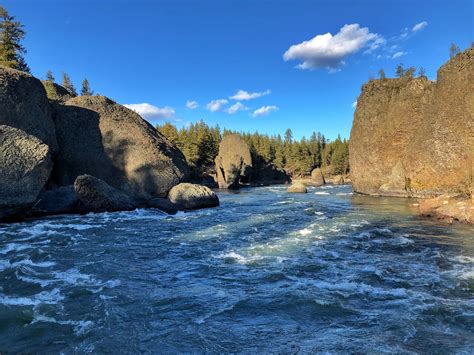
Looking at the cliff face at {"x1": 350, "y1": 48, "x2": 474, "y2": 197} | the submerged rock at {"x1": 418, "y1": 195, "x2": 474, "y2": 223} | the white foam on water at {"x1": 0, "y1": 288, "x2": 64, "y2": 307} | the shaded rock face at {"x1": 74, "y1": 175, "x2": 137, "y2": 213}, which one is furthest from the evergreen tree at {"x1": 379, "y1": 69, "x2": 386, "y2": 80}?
the white foam on water at {"x1": 0, "y1": 288, "x2": 64, "y2": 307}

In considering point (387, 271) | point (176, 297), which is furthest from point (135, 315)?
point (387, 271)

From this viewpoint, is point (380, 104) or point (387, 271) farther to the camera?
point (380, 104)

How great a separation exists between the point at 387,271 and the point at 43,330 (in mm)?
9982

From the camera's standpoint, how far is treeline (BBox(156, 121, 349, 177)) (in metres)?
84.6

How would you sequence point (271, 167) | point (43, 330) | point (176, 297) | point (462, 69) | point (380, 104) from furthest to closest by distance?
point (271, 167)
point (380, 104)
point (462, 69)
point (176, 297)
point (43, 330)

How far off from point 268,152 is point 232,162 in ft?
146

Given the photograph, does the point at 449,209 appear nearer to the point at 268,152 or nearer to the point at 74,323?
the point at 74,323

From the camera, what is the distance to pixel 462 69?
3438 cm

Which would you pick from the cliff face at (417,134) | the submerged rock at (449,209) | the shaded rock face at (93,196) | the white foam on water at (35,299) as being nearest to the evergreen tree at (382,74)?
the cliff face at (417,134)

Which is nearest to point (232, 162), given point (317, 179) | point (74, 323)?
point (317, 179)

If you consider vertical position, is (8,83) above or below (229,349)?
above

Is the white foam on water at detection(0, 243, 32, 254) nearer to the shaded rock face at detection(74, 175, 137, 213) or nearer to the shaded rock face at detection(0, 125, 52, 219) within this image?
the shaded rock face at detection(0, 125, 52, 219)

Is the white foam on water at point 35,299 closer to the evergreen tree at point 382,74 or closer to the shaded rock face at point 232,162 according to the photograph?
the evergreen tree at point 382,74

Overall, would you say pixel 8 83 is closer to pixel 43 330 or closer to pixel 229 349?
pixel 43 330
